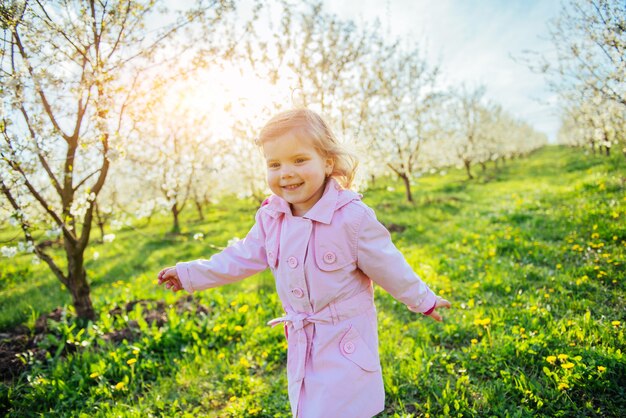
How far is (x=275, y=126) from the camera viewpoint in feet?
5.83

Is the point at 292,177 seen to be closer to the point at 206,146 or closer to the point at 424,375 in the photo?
the point at 424,375

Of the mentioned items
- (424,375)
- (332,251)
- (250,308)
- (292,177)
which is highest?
(292,177)

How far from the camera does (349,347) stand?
1642 mm

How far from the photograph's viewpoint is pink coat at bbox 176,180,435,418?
1.63 metres

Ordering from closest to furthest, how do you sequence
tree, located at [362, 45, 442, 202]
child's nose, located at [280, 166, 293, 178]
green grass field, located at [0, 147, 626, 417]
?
1. child's nose, located at [280, 166, 293, 178]
2. green grass field, located at [0, 147, 626, 417]
3. tree, located at [362, 45, 442, 202]

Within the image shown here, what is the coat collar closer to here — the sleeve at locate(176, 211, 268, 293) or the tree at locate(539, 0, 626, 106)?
the sleeve at locate(176, 211, 268, 293)

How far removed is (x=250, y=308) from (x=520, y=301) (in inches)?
111

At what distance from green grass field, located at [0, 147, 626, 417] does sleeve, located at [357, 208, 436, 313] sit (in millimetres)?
1067

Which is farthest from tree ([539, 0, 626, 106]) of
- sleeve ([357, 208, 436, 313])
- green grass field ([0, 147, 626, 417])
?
sleeve ([357, 208, 436, 313])

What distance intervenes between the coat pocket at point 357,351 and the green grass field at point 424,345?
37.4 inches

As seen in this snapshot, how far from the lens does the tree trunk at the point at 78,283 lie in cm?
398

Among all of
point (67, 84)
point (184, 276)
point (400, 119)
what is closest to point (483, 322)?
point (184, 276)

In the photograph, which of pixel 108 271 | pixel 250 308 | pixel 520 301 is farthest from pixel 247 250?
pixel 108 271

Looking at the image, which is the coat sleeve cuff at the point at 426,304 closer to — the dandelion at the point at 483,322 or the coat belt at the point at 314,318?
the coat belt at the point at 314,318
